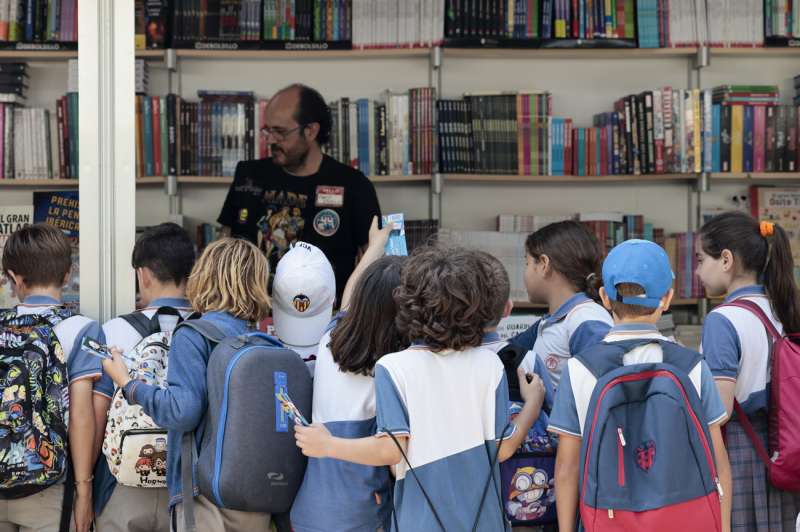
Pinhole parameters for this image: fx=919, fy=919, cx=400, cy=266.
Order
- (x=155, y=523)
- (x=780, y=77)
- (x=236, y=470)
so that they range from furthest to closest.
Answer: (x=780, y=77) < (x=155, y=523) < (x=236, y=470)

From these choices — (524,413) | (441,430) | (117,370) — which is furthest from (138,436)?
(524,413)

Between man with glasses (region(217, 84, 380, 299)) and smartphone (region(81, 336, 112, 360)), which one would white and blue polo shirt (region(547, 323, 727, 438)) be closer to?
smartphone (region(81, 336, 112, 360))

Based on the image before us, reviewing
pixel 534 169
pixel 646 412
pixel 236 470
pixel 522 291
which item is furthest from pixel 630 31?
pixel 236 470

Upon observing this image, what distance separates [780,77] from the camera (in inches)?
182

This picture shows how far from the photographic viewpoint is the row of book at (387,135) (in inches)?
170

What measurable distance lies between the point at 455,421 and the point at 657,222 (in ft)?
9.87

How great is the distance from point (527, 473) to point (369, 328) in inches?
19.8

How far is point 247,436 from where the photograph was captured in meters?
2.04

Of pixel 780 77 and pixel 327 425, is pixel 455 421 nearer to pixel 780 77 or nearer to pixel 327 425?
pixel 327 425

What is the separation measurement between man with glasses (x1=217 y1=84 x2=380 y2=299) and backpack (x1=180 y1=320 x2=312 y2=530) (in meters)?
1.42

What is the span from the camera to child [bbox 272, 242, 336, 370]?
2.26 meters

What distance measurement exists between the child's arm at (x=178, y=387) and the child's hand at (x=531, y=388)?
0.72m

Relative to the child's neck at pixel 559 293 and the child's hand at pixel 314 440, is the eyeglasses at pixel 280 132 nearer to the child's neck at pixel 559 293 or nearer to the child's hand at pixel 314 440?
the child's neck at pixel 559 293

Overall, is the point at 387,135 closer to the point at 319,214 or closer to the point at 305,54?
the point at 305,54
